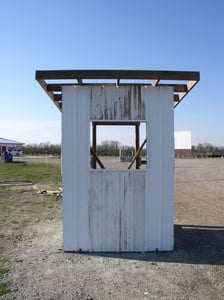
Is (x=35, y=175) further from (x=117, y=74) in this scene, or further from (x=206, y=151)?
(x=206, y=151)

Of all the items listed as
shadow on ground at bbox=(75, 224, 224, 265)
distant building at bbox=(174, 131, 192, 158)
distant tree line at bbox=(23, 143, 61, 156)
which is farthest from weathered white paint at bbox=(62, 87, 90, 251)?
distant tree line at bbox=(23, 143, 61, 156)

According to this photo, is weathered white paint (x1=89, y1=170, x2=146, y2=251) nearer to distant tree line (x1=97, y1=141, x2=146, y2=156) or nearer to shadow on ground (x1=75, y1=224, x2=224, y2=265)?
shadow on ground (x1=75, y1=224, x2=224, y2=265)

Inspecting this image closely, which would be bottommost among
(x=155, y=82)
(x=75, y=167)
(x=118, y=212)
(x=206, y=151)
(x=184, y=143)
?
(x=118, y=212)

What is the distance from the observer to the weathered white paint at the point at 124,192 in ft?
17.9

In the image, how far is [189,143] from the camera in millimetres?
55594

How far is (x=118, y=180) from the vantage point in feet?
17.9

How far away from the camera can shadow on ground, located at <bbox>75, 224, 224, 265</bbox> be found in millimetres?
5105

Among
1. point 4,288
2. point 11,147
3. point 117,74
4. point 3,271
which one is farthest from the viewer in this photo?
point 11,147

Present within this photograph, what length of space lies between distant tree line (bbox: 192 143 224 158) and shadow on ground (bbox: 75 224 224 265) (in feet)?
164

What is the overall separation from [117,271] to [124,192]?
4.56 ft

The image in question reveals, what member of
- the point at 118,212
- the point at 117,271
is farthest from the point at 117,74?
the point at 117,271

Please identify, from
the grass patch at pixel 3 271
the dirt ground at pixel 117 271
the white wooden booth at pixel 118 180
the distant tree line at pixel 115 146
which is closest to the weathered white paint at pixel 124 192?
the white wooden booth at pixel 118 180

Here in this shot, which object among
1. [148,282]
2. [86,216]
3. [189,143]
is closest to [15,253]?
[86,216]

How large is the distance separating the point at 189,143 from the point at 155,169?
51890 millimetres
